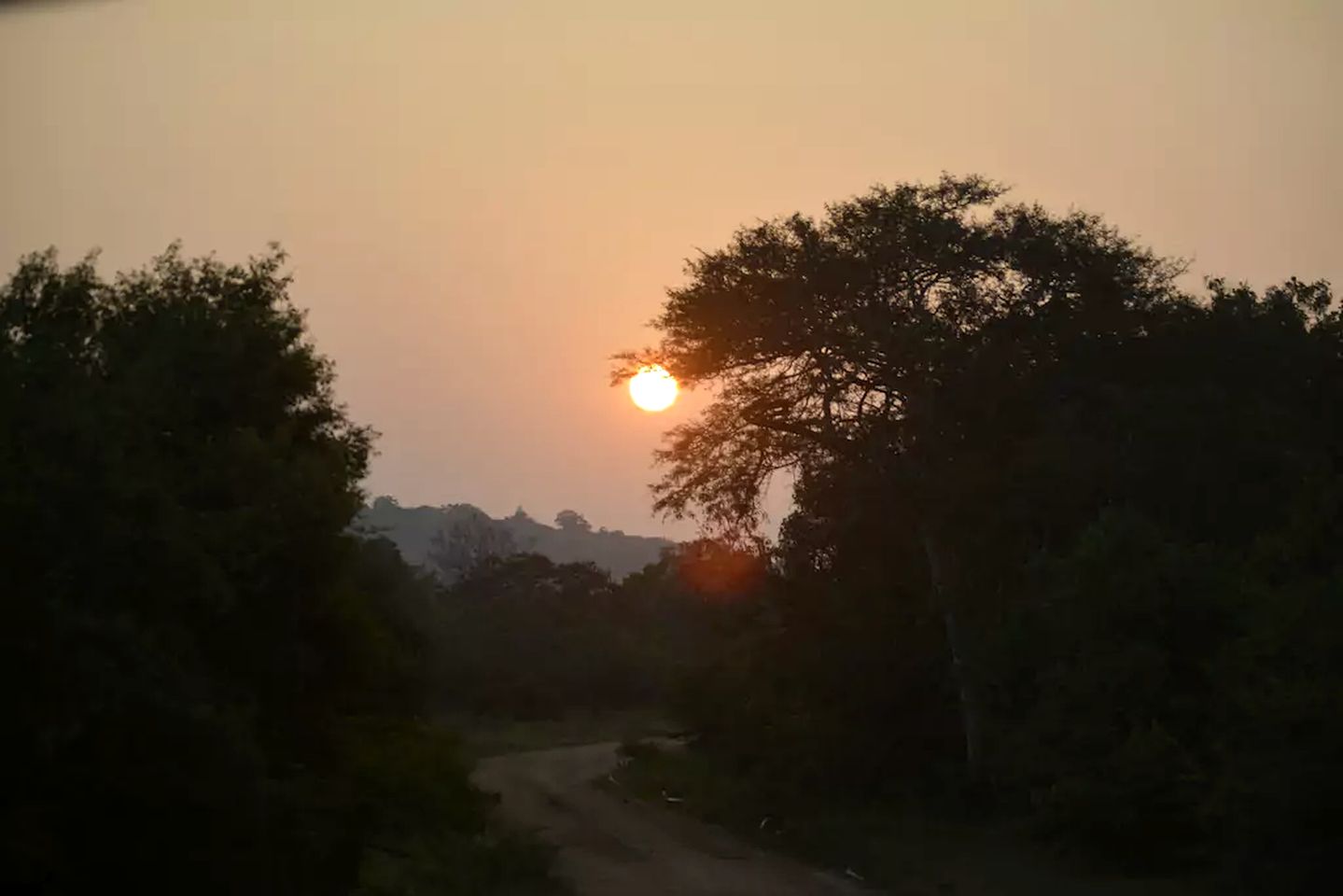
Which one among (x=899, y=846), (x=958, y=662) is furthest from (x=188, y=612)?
(x=958, y=662)

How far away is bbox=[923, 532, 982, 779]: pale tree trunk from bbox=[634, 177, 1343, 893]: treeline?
74 mm

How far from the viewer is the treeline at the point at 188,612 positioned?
1064cm

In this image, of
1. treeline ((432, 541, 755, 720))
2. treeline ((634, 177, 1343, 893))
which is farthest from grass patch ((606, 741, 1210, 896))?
treeline ((432, 541, 755, 720))

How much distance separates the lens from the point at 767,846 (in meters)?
25.5

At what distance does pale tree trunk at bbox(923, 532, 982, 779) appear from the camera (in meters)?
25.2

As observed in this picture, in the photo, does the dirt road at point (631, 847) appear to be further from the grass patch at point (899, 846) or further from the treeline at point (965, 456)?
the treeline at point (965, 456)

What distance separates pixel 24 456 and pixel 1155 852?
15466mm

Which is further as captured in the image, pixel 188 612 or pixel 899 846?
pixel 899 846

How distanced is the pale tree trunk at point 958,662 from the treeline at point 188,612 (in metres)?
10.6

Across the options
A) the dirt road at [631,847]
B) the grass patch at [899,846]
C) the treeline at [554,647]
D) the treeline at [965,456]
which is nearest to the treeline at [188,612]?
the dirt road at [631,847]

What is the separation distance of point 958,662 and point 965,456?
379 centimetres

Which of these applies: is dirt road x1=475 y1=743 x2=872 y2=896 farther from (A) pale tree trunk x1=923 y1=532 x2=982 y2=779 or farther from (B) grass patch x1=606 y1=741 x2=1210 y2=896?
(A) pale tree trunk x1=923 y1=532 x2=982 y2=779

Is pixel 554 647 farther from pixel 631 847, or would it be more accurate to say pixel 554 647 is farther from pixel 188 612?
pixel 188 612

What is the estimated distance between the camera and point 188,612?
12344 millimetres
